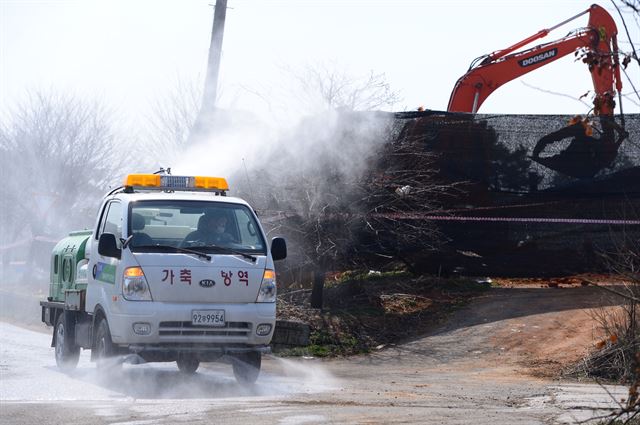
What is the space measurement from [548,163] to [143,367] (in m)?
8.97

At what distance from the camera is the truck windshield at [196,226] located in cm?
1160

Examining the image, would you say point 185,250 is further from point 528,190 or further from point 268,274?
point 528,190

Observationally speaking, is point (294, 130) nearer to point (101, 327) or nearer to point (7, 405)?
point (101, 327)

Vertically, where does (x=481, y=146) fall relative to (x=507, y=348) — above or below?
above

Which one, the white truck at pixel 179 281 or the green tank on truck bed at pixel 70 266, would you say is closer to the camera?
the white truck at pixel 179 281

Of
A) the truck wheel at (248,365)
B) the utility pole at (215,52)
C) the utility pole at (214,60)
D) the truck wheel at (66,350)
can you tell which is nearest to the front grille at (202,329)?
the truck wheel at (248,365)

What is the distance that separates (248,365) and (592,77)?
21.1 ft

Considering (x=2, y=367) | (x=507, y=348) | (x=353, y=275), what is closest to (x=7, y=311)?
(x=353, y=275)

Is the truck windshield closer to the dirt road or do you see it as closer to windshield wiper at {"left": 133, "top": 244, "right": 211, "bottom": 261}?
windshield wiper at {"left": 133, "top": 244, "right": 211, "bottom": 261}

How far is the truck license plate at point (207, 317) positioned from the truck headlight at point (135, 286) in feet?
1.65

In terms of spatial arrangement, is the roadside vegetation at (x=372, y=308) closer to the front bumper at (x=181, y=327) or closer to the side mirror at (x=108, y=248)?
the front bumper at (x=181, y=327)

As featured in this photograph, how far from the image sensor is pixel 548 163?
19219 mm

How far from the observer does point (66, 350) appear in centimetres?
1345

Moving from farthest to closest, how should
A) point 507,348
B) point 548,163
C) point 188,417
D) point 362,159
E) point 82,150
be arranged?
1. point 82,150
2. point 548,163
3. point 362,159
4. point 507,348
5. point 188,417
